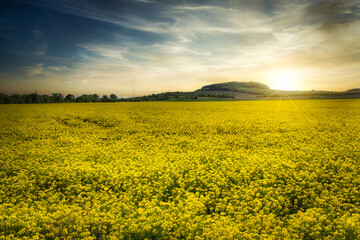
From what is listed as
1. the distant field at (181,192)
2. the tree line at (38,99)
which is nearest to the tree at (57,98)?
the tree line at (38,99)

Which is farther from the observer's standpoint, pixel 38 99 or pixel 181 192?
pixel 38 99

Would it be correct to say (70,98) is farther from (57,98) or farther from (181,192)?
(181,192)

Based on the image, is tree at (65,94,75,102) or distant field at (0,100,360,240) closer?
distant field at (0,100,360,240)

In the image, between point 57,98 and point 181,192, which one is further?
point 57,98

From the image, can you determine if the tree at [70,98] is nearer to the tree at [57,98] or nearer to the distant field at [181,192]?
the tree at [57,98]

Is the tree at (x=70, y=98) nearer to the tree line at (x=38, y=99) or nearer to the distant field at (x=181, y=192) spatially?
the tree line at (x=38, y=99)

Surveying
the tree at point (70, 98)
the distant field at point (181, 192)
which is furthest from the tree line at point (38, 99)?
the distant field at point (181, 192)

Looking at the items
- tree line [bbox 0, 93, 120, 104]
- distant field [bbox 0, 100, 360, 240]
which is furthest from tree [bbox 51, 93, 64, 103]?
distant field [bbox 0, 100, 360, 240]

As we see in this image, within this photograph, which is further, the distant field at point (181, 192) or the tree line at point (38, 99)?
the tree line at point (38, 99)

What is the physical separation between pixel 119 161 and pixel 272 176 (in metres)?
7.55

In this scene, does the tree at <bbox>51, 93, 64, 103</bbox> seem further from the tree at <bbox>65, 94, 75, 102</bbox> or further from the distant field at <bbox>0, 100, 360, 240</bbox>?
the distant field at <bbox>0, 100, 360, 240</bbox>

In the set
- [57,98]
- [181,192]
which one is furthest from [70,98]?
[181,192]

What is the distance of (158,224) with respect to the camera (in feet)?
20.3

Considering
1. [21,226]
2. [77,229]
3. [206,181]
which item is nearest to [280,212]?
[206,181]
